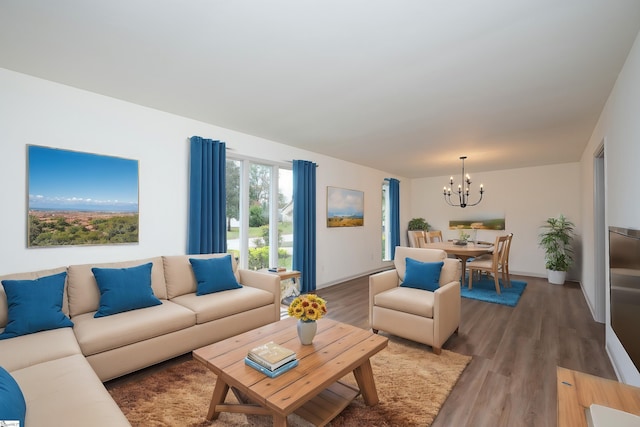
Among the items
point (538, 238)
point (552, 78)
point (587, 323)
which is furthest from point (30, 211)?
point (538, 238)

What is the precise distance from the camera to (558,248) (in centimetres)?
592

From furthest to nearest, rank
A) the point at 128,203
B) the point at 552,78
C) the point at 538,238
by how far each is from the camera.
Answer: the point at 538,238 → the point at 128,203 → the point at 552,78

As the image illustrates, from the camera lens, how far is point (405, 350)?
110 inches

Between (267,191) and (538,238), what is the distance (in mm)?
5995

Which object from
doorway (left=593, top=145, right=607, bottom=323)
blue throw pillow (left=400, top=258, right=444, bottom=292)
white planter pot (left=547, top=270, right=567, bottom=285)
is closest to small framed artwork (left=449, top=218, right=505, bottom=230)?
white planter pot (left=547, top=270, right=567, bottom=285)

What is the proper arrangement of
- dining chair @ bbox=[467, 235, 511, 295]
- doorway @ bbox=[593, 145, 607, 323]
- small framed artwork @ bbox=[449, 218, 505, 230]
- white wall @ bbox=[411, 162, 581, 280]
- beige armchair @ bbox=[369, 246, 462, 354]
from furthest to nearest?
small framed artwork @ bbox=[449, 218, 505, 230] → white wall @ bbox=[411, 162, 581, 280] → dining chair @ bbox=[467, 235, 511, 295] → doorway @ bbox=[593, 145, 607, 323] → beige armchair @ bbox=[369, 246, 462, 354]

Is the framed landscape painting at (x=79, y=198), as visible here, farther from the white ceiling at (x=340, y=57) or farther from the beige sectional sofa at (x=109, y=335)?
the white ceiling at (x=340, y=57)

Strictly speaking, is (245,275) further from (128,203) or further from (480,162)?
(480,162)

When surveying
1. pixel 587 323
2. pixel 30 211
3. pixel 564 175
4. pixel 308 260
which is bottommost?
pixel 587 323

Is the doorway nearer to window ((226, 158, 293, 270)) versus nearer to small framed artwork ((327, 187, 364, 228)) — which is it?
small framed artwork ((327, 187, 364, 228))

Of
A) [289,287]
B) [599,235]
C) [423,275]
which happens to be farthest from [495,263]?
[289,287]

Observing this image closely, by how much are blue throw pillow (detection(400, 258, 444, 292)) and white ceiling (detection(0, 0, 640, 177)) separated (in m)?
1.71

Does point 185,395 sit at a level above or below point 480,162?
below

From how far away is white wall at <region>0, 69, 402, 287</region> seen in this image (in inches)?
95.7
